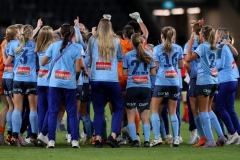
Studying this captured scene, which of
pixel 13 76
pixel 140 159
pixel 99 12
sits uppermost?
pixel 99 12

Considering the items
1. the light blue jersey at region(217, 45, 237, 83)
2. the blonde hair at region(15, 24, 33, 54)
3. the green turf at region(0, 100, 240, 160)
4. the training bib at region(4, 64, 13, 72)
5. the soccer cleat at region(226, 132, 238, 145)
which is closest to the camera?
the green turf at region(0, 100, 240, 160)

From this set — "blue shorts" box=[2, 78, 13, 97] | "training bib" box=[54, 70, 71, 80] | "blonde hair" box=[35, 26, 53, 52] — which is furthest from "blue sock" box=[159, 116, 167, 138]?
"blue shorts" box=[2, 78, 13, 97]

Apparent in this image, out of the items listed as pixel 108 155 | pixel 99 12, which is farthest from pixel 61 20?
pixel 108 155

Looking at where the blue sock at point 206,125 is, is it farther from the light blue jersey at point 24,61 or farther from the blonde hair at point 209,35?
the light blue jersey at point 24,61

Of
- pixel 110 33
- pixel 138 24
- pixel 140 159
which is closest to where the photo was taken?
pixel 140 159

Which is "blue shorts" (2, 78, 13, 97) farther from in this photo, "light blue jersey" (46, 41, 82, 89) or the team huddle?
"light blue jersey" (46, 41, 82, 89)

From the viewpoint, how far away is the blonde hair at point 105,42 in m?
15.4

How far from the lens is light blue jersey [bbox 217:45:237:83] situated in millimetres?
16828

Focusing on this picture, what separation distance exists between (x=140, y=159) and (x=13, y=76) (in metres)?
3.77

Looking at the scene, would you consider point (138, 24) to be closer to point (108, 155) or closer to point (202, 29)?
point (202, 29)

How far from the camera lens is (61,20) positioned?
36.0 m

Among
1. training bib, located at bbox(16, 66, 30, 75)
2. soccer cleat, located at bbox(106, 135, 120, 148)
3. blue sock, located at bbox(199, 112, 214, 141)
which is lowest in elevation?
soccer cleat, located at bbox(106, 135, 120, 148)

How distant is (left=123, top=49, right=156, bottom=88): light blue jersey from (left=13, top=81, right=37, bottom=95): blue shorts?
1662 millimetres

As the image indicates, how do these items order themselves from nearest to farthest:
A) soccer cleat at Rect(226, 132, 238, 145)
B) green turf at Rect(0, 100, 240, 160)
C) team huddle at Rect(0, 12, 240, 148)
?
green turf at Rect(0, 100, 240, 160), team huddle at Rect(0, 12, 240, 148), soccer cleat at Rect(226, 132, 238, 145)
